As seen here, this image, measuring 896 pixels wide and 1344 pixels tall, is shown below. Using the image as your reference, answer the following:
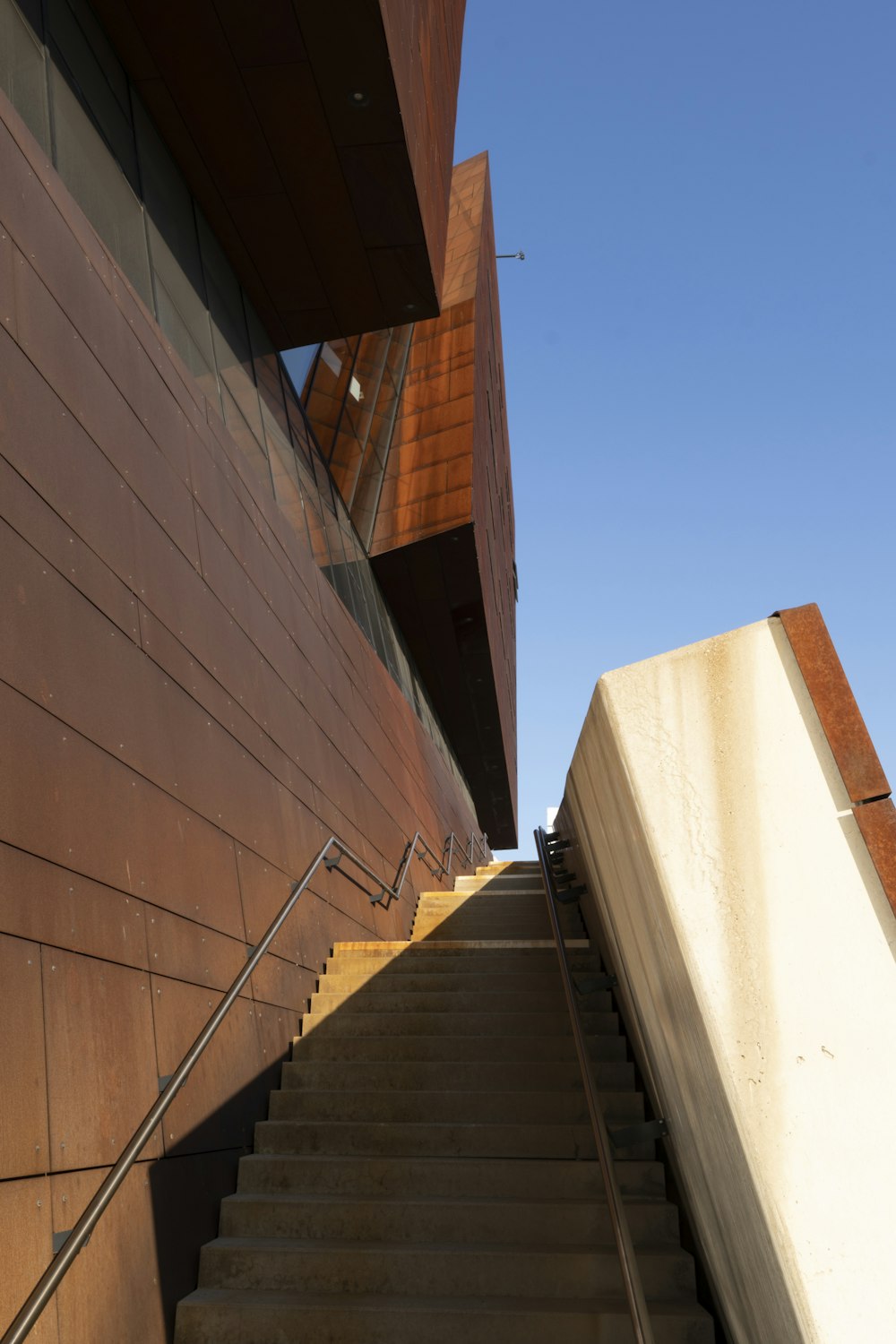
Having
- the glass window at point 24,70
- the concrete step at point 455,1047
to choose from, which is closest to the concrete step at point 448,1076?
the concrete step at point 455,1047

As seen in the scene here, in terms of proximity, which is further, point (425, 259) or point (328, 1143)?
point (425, 259)

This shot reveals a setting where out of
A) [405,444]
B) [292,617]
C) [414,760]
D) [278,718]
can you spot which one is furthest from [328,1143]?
[405,444]

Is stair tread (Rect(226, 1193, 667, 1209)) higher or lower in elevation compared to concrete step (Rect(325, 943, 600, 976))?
lower

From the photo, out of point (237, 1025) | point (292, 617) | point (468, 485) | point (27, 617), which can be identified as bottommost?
point (237, 1025)

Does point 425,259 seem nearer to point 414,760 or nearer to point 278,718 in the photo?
point 278,718

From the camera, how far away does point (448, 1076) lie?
18.4 feet

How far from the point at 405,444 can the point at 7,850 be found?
528 inches

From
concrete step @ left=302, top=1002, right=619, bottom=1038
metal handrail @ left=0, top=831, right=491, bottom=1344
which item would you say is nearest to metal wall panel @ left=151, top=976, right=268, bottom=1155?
metal handrail @ left=0, top=831, right=491, bottom=1344

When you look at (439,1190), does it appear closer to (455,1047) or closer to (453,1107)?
(453,1107)

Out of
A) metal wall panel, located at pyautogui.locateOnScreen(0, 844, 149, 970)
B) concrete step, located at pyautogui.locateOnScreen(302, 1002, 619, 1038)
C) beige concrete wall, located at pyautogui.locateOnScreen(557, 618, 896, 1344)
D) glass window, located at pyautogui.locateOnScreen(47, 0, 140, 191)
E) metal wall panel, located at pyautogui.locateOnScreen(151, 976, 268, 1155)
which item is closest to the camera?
beige concrete wall, located at pyautogui.locateOnScreen(557, 618, 896, 1344)

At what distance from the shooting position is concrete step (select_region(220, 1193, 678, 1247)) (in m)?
4.34

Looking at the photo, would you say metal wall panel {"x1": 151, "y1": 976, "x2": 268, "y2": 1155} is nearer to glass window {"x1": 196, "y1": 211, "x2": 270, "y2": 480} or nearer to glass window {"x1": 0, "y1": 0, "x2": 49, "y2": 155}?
glass window {"x1": 0, "y1": 0, "x2": 49, "y2": 155}

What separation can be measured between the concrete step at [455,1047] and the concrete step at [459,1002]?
0.94 feet

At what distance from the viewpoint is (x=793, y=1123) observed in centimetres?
233
